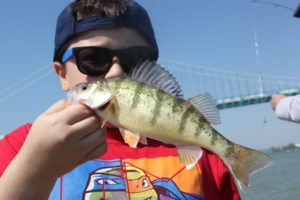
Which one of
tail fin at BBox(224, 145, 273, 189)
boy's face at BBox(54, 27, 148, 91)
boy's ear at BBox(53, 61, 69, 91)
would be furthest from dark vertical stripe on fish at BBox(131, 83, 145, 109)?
boy's ear at BBox(53, 61, 69, 91)

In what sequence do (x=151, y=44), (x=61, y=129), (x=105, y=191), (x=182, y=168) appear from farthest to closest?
(x=151, y=44), (x=182, y=168), (x=105, y=191), (x=61, y=129)

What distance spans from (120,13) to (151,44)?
1.20 ft

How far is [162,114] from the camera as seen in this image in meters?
1.57

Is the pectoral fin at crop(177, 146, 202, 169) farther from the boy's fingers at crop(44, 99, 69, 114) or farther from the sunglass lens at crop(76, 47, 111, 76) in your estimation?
the sunglass lens at crop(76, 47, 111, 76)

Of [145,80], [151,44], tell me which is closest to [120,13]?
[151,44]

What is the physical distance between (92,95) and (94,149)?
260 mm

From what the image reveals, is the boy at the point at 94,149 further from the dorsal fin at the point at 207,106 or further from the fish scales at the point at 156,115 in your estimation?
the dorsal fin at the point at 207,106

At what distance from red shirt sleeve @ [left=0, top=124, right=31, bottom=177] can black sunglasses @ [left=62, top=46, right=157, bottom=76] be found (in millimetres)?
631

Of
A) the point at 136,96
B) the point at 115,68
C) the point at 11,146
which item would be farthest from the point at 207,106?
the point at 11,146

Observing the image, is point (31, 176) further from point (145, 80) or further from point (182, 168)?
point (182, 168)

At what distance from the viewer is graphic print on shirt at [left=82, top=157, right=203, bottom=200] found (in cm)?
204

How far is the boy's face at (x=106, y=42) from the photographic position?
2.30 m

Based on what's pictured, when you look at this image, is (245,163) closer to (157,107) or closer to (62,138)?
(157,107)

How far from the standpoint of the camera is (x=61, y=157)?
1.49 metres
